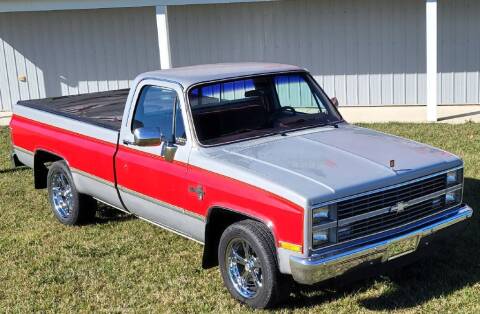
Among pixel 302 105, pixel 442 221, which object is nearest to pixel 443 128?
pixel 302 105

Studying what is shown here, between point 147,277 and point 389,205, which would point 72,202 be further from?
point 389,205

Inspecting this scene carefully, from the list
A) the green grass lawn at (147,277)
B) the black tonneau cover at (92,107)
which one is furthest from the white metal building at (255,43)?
the green grass lawn at (147,277)

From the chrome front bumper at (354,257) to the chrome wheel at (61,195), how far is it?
361cm

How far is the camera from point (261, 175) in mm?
4590

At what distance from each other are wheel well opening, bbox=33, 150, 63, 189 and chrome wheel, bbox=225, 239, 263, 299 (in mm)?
3082

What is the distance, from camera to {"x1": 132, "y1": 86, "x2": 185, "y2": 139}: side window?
5532 millimetres

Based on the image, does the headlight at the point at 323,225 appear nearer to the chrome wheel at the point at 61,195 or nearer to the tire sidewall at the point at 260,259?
the tire sidewall at the point at 260,259

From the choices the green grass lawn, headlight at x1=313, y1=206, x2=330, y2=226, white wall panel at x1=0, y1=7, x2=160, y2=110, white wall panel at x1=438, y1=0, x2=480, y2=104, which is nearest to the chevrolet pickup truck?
headlight at x1=313, y1=206, x2=330, y2=226

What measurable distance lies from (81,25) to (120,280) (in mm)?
10595

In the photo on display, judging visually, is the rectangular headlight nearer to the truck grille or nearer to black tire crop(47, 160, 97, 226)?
the truck grille

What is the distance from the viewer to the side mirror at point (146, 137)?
5344 mm

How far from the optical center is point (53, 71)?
613 inches

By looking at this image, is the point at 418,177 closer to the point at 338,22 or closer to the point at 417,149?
the point at 417,149

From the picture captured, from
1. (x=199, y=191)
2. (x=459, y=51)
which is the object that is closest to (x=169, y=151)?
(x=199, y=191)
